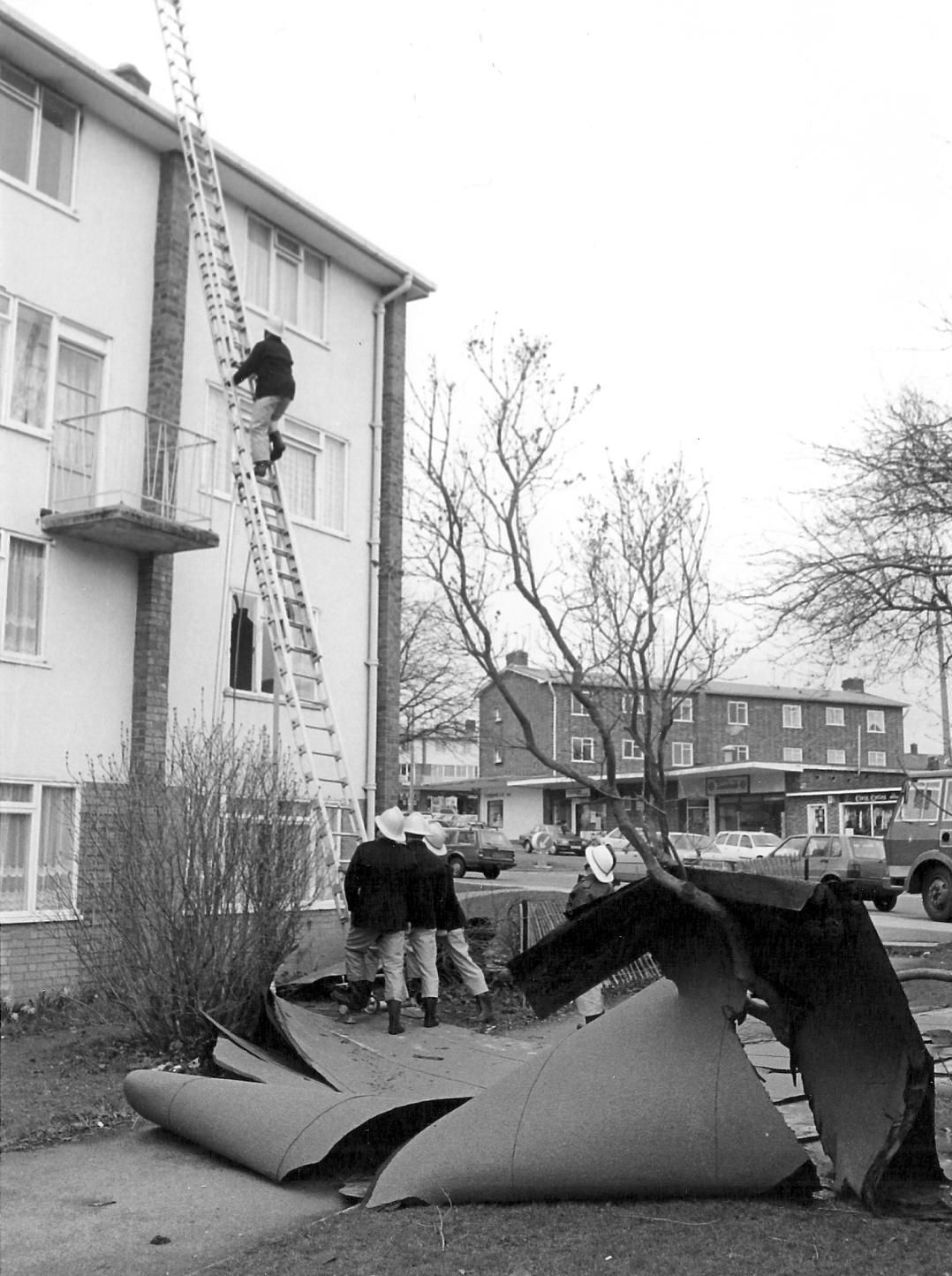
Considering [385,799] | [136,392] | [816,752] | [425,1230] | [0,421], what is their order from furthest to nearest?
[816,752] → [385,799] → [136,392] → [0,421] → [425,1230]

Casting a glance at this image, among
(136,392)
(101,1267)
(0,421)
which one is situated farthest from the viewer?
(136,392)

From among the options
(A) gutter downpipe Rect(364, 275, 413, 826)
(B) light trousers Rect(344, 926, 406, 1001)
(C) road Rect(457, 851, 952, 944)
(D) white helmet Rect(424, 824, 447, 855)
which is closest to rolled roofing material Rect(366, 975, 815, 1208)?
(B) light trousers Rect(344, 926, 406, 1001)

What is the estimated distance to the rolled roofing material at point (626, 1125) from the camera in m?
5.16

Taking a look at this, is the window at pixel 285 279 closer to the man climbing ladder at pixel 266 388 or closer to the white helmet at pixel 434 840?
the man climbing ladder at pixel 266 388

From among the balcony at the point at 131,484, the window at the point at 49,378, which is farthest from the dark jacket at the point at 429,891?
the window at the point at 49,378

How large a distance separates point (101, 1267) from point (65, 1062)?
18.2 ft

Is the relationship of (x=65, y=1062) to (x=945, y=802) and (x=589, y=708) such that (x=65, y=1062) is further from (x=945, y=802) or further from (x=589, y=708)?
(x=945, y=802)

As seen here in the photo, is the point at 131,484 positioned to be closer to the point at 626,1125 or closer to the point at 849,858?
the point at 626,1125

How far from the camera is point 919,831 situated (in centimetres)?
2719

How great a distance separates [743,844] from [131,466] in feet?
90.2

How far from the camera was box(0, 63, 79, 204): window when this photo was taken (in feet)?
50.1

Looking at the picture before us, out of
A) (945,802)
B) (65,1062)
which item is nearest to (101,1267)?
(65,1062)

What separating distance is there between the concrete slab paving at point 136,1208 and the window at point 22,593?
7.80 meters

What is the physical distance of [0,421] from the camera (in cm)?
1476
